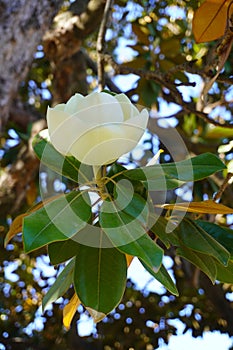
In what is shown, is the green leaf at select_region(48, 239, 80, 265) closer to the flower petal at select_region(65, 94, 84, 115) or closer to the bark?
the flower petal at select_region(65, 94, 84, 115)

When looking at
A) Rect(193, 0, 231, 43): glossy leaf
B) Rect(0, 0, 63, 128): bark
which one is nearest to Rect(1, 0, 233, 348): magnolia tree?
Rect(193, 0, 231, 43): glossy leaf

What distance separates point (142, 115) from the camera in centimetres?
90

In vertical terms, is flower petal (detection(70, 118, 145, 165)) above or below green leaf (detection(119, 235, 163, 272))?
above

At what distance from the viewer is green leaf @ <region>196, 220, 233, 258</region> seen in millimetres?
1026

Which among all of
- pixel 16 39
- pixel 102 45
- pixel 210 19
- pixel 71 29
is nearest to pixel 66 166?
pixel 210 19

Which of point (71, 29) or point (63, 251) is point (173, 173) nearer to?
point (63, 251)

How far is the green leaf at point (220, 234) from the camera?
103cm

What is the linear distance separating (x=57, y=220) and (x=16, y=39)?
1.21m

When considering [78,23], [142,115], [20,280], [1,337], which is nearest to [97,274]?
[142,115]

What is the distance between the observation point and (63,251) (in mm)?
987

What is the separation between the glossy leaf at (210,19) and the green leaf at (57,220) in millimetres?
608

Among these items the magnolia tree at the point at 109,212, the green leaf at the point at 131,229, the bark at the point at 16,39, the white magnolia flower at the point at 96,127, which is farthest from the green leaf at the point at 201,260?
the bark at the point at 16,39

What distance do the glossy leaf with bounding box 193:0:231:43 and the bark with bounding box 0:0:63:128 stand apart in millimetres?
760

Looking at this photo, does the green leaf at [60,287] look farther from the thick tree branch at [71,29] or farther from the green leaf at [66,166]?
the thick tree branch at [71,29]
